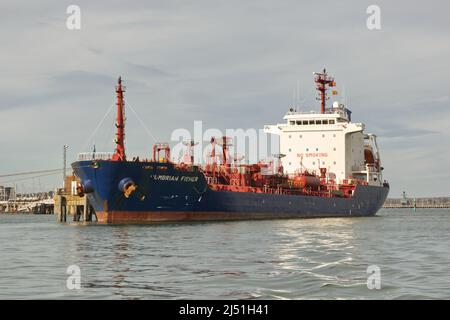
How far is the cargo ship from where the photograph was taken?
39.2 metres

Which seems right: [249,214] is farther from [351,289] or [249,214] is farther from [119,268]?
[351,289]

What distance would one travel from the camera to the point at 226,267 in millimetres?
17969

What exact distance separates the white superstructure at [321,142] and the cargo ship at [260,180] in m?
0.10

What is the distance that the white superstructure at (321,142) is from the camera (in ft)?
206

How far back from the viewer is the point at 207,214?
43.5 meters

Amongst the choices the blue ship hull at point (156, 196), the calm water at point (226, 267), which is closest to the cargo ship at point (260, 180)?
the blue ship hull at point (156, 196)

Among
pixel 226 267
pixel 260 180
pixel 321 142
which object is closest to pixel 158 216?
pixel 260 180

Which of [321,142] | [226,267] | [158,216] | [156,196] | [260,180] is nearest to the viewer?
[226,267]

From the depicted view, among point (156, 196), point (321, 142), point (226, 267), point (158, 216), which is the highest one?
point (321, 142)

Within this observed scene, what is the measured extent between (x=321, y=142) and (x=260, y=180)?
1360 centimetres

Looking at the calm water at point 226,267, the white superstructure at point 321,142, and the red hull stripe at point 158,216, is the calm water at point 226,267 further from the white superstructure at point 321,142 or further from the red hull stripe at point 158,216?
the white superstructure at point 321,142

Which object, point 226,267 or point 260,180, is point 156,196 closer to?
point 260,180
